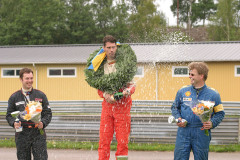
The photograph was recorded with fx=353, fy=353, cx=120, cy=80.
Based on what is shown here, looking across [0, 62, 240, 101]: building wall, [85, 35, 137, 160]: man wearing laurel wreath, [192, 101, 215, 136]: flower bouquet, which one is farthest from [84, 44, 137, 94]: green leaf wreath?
[0, 62, 240, 101]: building wall

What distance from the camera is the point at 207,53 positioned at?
21062mm

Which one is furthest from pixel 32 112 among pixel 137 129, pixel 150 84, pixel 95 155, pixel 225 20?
pixel 225 20

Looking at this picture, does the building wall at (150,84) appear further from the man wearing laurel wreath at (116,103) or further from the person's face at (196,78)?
the person's face at (196,78)

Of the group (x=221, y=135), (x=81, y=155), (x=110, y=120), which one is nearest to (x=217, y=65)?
(x=221, y=135)

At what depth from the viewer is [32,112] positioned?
521 cm

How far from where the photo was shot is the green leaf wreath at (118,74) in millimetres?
5785

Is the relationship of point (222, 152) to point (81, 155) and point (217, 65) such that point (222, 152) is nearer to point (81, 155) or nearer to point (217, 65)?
point (81, 155)

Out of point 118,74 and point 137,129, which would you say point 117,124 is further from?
point 137,129

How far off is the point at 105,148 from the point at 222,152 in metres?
3.63

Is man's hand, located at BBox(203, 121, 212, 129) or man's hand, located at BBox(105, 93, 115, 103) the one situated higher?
man's hand, located at BBox(105, 93, 115, 103)

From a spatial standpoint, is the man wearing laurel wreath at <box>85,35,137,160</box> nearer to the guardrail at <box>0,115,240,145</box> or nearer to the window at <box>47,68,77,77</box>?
the guardrail at <box>0,115,240,145</box>

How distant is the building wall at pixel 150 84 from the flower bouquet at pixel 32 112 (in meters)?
14.6

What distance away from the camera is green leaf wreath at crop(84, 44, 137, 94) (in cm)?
579

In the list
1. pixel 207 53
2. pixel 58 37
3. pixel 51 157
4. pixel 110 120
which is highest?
pixel 58 37
